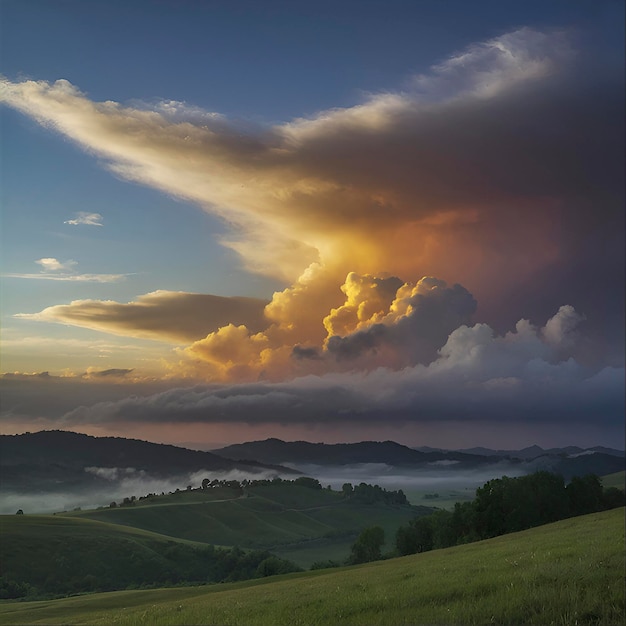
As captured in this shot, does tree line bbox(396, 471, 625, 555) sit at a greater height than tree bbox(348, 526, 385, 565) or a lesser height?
greater

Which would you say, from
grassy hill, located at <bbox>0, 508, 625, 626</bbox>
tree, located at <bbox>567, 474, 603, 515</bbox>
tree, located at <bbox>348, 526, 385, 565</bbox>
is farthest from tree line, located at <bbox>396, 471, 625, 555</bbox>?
grassy hill, located at <bbox>0, 508, 625, 626</bbox>

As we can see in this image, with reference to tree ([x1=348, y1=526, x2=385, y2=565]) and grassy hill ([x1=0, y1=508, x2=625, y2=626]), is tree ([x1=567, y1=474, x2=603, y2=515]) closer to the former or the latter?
tree ([x1=348, y1=526, x2=385, y2=565])

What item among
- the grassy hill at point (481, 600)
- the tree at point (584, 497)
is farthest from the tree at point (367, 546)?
the grassy hill at point (481, 600)

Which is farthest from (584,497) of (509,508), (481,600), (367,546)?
(481,600)

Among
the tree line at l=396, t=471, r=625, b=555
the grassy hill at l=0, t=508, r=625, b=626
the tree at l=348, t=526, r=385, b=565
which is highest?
the grassy hill at l=0, t=508, r=625, b=626

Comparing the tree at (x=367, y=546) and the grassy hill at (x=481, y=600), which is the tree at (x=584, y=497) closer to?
the tree at (x=367, y=546)

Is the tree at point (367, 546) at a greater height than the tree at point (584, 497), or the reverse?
the tree at point (584, 497)

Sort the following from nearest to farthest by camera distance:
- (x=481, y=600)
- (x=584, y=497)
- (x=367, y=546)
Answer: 1. (x=481, y=600)
2. (x=584, y=497)
3. (x=367, y=546)

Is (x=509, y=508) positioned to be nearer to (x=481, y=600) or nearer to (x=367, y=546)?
(x=367, y=546)

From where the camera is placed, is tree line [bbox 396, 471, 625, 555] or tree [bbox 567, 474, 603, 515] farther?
tree [bbox 567, 474, 603, 515]

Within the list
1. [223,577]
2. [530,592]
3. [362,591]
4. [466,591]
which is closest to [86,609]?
[362,591]

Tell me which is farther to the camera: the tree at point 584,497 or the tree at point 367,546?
the tree at point 367,546

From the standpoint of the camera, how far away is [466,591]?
22.5 meters

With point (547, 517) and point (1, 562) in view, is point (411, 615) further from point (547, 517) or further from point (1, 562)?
point (1, 562)
